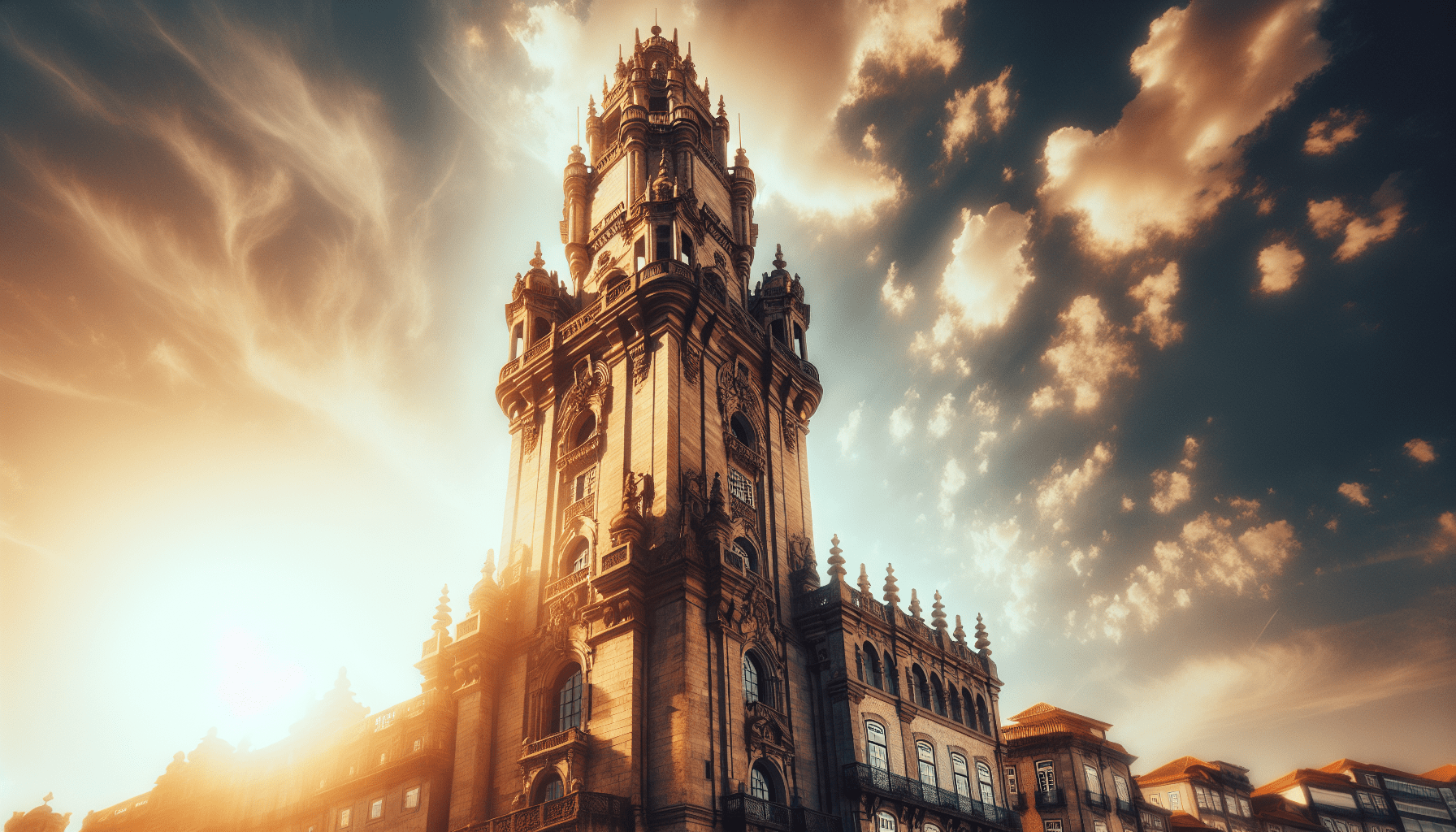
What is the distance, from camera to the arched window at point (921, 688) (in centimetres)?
4511

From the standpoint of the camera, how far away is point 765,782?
35.2 metres

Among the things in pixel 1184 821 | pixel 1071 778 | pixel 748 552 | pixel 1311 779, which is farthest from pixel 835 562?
pixel 1311 779

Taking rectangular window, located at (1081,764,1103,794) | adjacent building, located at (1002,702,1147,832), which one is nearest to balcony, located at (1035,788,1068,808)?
adjacent building, located at (1002,702,1147,832)

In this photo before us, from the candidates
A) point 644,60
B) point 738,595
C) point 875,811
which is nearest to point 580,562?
point 738,595

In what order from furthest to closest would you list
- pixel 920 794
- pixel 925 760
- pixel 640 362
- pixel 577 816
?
pixel 925 760, pixel 640 362, pixel 920 794, pixel 577 816

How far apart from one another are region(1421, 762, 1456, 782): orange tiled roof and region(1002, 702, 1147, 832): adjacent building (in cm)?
5002

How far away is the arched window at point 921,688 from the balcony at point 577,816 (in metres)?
19.4

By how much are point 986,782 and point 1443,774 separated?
80259 millimetres

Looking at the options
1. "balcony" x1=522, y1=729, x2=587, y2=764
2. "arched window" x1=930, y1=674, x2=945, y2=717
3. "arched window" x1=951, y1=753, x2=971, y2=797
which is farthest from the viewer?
"arched window" x1=930, y1=674, x2=945, y2=717

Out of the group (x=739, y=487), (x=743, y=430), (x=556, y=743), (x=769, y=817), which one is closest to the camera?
(x=769, y=817)

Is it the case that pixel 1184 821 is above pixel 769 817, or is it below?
above

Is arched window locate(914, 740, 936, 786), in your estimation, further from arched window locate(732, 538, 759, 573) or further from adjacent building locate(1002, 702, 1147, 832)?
adjacent building locate(1002, 702, 1147, 832)

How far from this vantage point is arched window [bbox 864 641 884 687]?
138ft

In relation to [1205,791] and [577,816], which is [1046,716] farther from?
[577,816]
